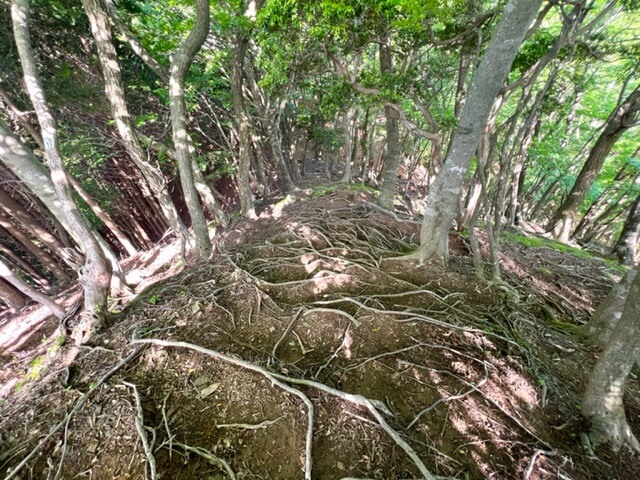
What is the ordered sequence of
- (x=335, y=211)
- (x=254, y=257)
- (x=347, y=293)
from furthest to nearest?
(x=335, y=211) → (x=254, y=257) → (x=347, y=293)

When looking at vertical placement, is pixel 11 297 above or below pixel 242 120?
below

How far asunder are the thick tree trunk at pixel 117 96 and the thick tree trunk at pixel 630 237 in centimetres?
988

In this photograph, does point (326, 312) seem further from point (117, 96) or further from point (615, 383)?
point (117, 96)

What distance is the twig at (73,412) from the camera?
1696mm

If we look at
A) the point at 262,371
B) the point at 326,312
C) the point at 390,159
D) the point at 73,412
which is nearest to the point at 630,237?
the point at 390,159

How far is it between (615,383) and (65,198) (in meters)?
5.66

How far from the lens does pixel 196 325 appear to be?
9.13 feet

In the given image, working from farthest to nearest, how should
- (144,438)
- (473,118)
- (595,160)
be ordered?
(595,160) < (473,118) < (144,438)

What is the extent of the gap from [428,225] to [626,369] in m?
2.24

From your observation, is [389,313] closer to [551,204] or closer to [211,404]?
[211,404]

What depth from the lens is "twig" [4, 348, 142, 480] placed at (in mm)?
1696

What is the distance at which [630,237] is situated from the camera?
18.8 ft

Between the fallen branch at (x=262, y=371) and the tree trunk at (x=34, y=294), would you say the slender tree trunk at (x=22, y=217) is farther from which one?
the fallen branch at (x=262, y=371)

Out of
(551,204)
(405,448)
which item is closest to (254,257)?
(405,448)
